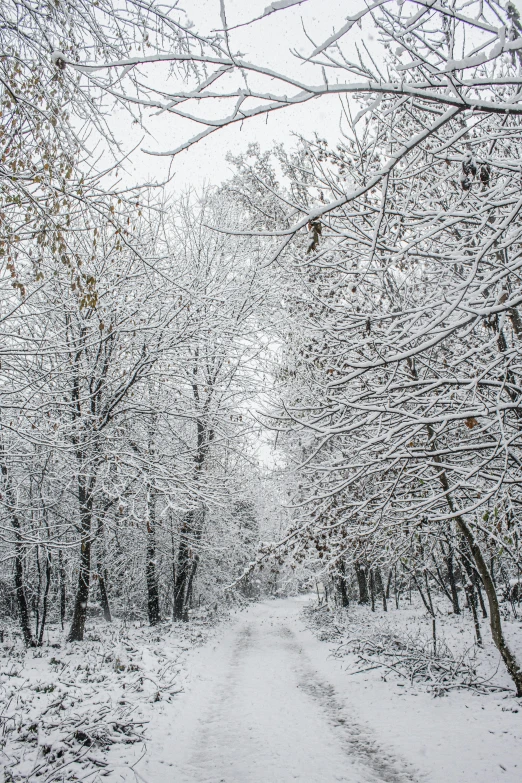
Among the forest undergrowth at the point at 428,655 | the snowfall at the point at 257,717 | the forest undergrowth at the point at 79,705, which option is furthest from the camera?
the forest undergrowth at the point at 428,655

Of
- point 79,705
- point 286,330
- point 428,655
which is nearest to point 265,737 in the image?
point 79,705

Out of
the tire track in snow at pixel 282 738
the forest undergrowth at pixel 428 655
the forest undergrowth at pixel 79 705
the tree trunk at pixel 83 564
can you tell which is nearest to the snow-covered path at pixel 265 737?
the tire track in snow at pixel 282 738

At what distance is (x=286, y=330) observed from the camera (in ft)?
Answer: 33.0

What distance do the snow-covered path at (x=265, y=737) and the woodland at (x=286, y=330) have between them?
40.9 inches

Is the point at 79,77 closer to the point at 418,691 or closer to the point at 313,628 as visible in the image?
the point at 418,691

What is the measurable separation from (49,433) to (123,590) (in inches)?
889

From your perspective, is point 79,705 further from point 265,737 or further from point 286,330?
point 286,330

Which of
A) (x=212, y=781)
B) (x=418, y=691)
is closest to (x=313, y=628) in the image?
(x=418, y=691)

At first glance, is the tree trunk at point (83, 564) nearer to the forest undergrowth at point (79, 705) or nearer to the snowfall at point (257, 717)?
the forest undergrowth at point (79, 705)

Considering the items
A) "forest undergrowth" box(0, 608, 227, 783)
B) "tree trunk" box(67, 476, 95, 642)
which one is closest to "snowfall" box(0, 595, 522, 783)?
"forest undergrowth" box(0, 608, 227, 783)

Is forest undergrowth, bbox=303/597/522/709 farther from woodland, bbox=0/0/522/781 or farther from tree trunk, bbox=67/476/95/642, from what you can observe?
tree trunk, bbox=67/476/95/642

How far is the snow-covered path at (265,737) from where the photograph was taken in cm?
447

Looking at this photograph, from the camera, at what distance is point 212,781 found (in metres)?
4.31

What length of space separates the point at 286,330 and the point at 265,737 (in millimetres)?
7417
